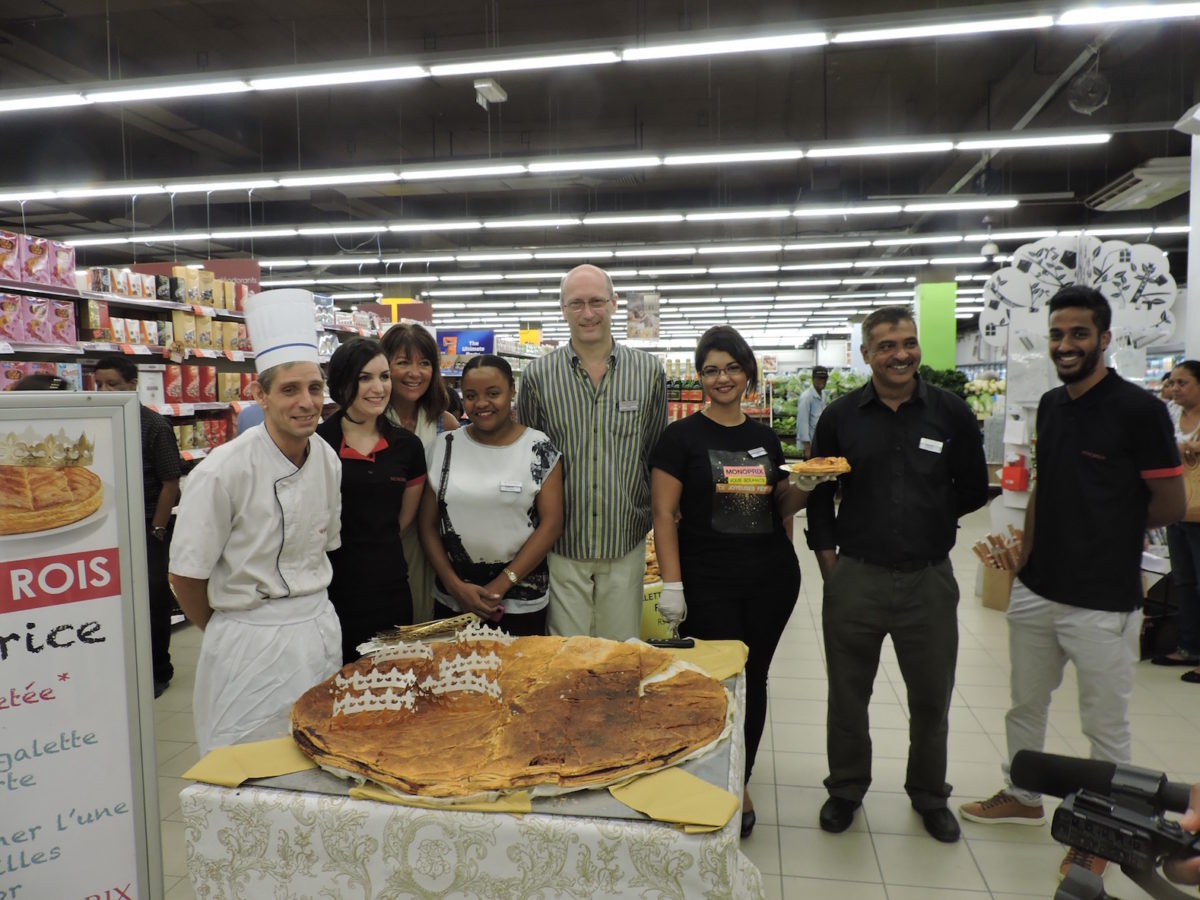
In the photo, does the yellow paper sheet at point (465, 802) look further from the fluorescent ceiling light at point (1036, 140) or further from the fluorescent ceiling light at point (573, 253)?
the fluorescent ceiling light at point (573, 253)

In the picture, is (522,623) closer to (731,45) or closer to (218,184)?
(731,45)

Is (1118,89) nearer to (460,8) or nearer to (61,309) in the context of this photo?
(460,8)

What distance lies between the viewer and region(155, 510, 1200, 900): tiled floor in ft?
8.48

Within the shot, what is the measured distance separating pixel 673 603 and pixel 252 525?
52.4 inches

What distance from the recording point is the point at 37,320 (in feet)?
15.8

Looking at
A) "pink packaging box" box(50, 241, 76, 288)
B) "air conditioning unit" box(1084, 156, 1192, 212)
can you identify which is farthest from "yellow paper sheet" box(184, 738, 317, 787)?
"air conditioning unit" box(1084, 156, 1192, 212)

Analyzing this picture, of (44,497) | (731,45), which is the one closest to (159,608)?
(44,497)

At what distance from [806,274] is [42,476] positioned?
66.3 ft

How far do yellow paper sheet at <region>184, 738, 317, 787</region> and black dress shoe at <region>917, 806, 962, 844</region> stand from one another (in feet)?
7.57

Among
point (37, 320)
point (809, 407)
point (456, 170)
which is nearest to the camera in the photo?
point (37, 320)

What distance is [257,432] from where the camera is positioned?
1.91 metres

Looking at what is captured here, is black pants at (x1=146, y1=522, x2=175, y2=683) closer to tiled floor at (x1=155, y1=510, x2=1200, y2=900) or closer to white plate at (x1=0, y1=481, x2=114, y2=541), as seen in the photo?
tiled floor at (x1=155, y1=510, x2=1200, y2=900)

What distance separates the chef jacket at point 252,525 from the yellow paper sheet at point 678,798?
3.34 ft

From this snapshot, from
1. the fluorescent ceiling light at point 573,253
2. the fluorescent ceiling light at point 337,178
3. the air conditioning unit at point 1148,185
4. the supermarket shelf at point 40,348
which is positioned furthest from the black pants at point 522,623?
the fluorescent ceiling light at point 573,253
